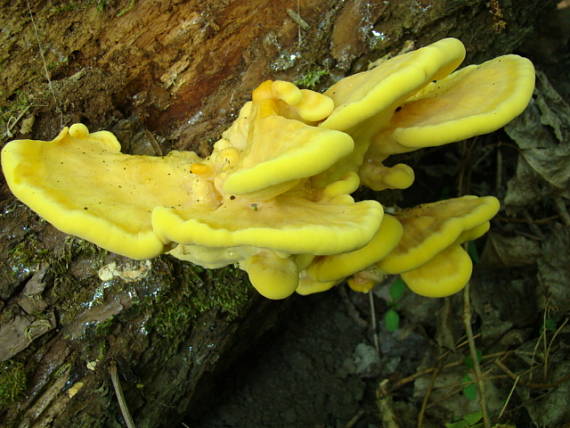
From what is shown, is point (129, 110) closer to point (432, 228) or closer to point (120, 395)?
point (120, 395)

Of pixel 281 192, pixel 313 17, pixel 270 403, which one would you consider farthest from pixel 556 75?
pixel 270 403

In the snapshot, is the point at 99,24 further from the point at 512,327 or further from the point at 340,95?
the point at 512,327

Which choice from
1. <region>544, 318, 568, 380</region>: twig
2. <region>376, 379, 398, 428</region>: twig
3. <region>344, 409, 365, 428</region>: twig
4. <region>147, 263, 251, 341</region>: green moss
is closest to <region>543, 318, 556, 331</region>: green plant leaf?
<region>544, 318, 568, 380</region>: twig

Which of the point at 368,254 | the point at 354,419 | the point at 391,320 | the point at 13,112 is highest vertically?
the point at 13,112

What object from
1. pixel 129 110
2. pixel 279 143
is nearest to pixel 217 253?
pixel 279 143

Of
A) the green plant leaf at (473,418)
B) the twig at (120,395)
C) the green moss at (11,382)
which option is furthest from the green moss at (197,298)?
the green plant leaf at (473,418)

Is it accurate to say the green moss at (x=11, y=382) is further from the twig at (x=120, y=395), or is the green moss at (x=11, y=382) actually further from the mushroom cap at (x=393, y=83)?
the mushroom cap at (x=393, y=83)
